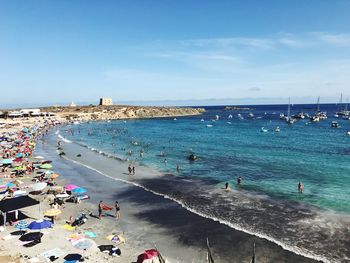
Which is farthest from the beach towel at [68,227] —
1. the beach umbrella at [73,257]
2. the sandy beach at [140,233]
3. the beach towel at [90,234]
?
the beach umbrella at [73,257]

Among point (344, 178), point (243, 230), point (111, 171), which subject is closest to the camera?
point (243, 230)

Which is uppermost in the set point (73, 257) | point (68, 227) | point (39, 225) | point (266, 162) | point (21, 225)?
point (39, 225)

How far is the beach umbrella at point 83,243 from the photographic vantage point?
69.0 ft

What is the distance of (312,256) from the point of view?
2084cm

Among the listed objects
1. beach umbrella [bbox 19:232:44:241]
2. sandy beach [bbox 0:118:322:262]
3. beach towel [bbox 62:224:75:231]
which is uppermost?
beach umbrella [bbox 19:232:44:241]

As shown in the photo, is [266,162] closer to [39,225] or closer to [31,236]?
[39,225]

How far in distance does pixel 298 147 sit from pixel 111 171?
42.8 metres

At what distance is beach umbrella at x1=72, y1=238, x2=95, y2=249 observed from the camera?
2103 cm

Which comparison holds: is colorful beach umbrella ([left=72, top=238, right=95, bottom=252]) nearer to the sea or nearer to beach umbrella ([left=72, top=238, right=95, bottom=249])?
beach umbrella ([left=72, top=238, right=95, bottom=249])

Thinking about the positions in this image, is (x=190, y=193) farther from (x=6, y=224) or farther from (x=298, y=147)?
(x=298, y=147)

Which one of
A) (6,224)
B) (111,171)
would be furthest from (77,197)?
(111,171)

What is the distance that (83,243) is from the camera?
70.2 ft

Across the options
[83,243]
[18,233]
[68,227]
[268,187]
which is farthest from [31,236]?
[268,187]

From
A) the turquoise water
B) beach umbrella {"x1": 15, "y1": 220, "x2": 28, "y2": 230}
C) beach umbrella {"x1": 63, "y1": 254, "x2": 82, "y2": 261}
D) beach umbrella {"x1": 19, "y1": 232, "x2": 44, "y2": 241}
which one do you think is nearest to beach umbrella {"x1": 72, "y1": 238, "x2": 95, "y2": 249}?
beach umbrella {"x1": 63, "y1": 254, "x2": 82, "y2": 261}
